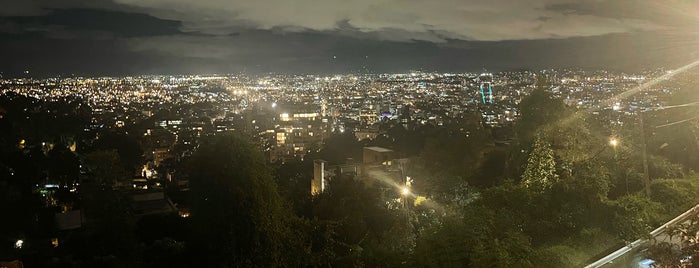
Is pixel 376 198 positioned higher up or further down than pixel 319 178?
higher up

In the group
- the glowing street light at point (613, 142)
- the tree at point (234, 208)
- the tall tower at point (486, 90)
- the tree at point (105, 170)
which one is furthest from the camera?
the tall tower at point (486, 90)

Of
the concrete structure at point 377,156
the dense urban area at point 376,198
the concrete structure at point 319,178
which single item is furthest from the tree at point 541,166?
the concrete structure at point 377,156

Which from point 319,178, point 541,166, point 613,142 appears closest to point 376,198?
point 541,166

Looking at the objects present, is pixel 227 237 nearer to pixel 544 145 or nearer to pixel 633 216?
pixel 633 216

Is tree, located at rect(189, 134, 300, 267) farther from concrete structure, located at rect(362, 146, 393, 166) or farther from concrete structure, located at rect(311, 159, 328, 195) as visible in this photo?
concrete structure, located at rect(362, 146, 393, 166)

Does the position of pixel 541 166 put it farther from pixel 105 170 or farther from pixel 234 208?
pixel 105 170

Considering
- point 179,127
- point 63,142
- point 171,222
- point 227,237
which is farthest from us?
point 179,127

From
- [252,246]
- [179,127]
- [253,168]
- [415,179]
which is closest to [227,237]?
[252,246]

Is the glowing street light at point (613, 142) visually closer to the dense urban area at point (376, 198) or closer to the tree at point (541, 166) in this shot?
the dense urban area at point (376, 198)

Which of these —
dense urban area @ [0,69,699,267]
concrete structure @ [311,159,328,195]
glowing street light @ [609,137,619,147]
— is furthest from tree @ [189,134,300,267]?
concrete structure @ [311,159,328,195]
